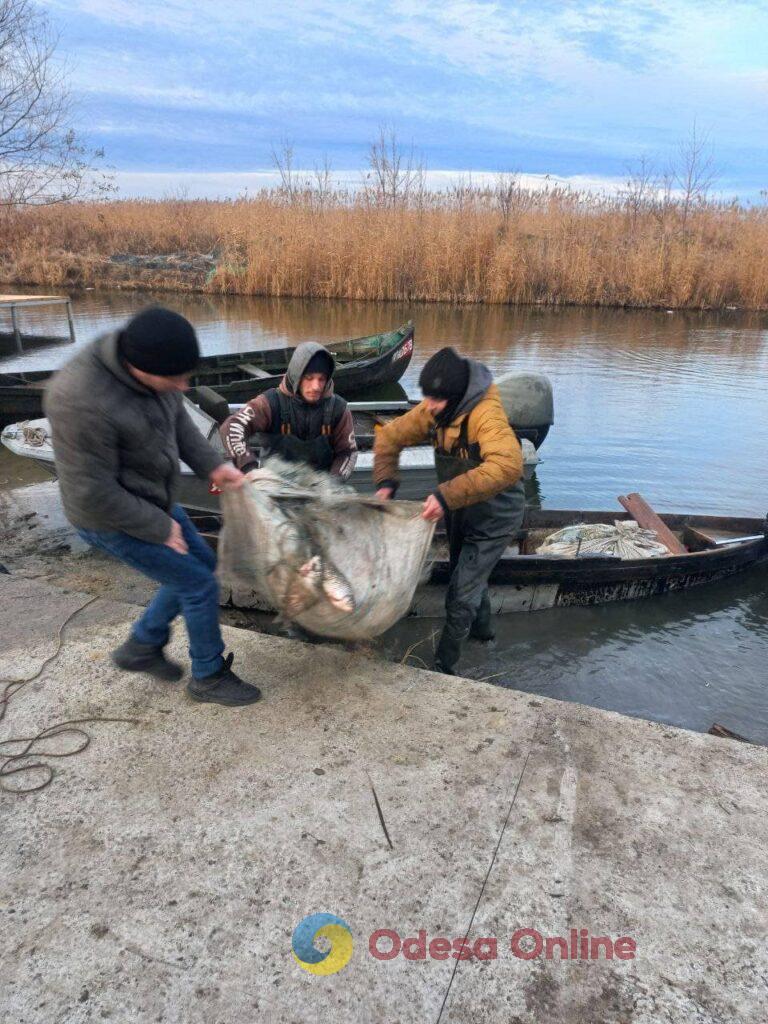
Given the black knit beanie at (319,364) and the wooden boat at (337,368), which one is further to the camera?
the wooden boat at (337,368)

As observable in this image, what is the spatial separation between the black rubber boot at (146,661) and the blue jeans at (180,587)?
41mm

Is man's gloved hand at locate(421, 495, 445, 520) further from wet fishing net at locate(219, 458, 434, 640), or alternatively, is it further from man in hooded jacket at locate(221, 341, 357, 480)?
man in hooded jacket at locate(221, 341, 357, 480)

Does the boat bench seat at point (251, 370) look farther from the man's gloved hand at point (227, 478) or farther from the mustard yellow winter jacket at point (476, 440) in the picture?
the man's gloved hand at point (227, 478)

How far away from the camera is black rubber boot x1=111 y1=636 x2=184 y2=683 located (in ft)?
10.2

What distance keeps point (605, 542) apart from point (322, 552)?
3.98 metres

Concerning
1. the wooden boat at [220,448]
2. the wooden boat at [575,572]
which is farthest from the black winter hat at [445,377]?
the wooden boat at [220,448]

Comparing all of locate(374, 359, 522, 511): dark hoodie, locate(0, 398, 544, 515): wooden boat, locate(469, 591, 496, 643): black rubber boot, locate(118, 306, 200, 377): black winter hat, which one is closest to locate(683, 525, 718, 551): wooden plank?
locate(0, 398, 544, 515): wooden boat

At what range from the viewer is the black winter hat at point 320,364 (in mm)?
4094

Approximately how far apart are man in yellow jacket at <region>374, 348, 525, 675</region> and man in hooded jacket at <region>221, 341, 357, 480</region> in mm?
570

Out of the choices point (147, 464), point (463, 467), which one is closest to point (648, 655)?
point (463, 467)

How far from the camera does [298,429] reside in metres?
4.45

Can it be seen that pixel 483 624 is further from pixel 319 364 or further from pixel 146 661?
pixel 146 661

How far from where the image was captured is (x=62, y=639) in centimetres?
350

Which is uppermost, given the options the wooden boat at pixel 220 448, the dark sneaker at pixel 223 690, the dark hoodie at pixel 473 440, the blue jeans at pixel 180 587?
the dark hoodie at pixel 473 440
